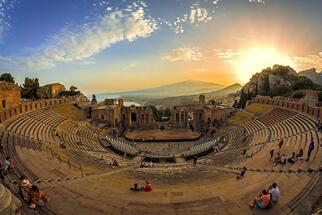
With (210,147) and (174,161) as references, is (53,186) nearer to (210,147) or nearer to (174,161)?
(174,161)

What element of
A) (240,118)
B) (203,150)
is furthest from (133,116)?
(203,150)

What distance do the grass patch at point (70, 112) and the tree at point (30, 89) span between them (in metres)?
16.2

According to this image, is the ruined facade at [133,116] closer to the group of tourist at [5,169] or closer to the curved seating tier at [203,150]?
the curved seating tier at [203,150]

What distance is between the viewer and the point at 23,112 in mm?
27688

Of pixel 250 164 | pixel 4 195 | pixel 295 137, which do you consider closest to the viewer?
pixel 4 195

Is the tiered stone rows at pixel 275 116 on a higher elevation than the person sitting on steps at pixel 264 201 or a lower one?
higher

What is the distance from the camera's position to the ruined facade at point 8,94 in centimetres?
2950

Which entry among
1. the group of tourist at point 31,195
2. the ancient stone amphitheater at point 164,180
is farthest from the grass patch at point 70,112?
the group of tourist at point 31,195

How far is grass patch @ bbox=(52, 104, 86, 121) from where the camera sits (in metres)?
35.8

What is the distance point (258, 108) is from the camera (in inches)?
1480

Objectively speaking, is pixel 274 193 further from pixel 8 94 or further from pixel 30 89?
pixel 30 89

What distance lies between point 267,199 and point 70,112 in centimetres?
3586

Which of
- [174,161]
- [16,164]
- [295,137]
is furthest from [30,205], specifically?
[295,137]

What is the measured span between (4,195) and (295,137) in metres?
22.1
